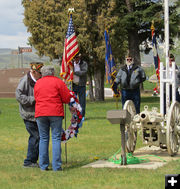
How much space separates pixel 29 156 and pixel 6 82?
4809 centimetres

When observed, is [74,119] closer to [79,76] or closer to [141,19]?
[79,76]

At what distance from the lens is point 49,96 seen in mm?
8180


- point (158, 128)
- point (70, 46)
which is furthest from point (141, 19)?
point (158, 128)

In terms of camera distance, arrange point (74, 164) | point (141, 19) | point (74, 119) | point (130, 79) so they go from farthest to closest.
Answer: point (141, 19) < point (130, 79) < point (74, 119) < point (74, 164)

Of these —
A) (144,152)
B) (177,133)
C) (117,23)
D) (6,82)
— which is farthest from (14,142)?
(6,82)

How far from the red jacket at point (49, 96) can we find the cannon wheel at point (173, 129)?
2.01 m

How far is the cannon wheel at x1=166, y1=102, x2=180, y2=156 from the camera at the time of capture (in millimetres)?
9094

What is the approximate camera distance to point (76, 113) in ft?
29.8

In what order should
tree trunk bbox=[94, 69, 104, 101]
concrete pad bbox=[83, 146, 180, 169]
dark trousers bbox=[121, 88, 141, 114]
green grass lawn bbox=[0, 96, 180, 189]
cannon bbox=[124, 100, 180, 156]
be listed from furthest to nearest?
tree trunk bbox=[94, 69, 104, 101], dark trousers bbox=[121, 88, 141, 114], cannon bbox=[124, 100, 180, 156], concrete pad bbox=[83, 146, 180, 169], green grass lawn bbox=[0, 96, 180, 189]

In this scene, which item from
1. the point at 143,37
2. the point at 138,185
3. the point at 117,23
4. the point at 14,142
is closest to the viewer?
the point at 138,185

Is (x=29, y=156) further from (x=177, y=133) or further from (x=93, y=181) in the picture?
(x=177, y=133)

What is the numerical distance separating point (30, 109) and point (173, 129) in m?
2.74

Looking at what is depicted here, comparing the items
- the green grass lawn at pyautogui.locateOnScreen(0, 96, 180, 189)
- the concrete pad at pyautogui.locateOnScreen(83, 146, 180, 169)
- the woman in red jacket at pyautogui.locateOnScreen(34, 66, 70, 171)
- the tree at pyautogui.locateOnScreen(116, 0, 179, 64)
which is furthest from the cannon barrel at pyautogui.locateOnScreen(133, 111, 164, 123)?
the tree at pyautogui.locateOnScreen(116, 0, 179, 64)

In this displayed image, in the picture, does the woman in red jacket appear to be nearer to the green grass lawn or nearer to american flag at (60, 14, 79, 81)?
the green grass lawn
